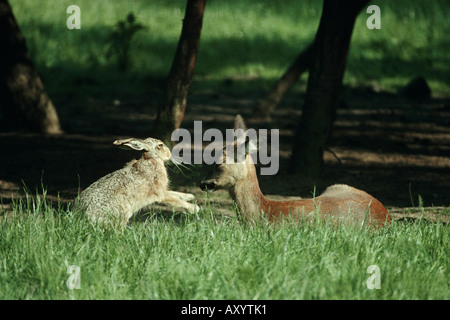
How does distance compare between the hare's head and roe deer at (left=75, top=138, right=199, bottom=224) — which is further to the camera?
the hare's head

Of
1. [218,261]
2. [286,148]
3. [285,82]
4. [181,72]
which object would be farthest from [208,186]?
[285,82]

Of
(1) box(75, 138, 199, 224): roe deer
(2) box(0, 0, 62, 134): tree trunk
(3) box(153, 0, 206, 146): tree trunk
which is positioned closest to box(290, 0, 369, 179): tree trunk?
(3) box(153, 0, 206, 146): tree trunk

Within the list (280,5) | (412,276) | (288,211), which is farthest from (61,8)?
(412,276)

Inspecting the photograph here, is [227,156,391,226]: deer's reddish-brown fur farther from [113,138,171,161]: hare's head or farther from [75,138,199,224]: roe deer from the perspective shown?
[113,138,171,161]: hare's head

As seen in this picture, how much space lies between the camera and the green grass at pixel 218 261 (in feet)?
14.8

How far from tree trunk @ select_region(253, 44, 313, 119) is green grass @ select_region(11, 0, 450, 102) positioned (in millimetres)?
3371

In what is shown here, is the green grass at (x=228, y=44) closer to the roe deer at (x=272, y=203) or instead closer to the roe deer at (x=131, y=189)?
the roe deer at (x=131, y=189)

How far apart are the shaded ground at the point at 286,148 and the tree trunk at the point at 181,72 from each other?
2.42 feet

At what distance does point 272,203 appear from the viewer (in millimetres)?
6102

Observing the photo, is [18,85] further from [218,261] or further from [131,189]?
[218,261]

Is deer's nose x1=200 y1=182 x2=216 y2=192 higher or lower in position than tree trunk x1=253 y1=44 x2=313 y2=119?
lower

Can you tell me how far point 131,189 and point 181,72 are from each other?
2.98 meters

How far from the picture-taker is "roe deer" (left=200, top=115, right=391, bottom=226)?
5918mm
